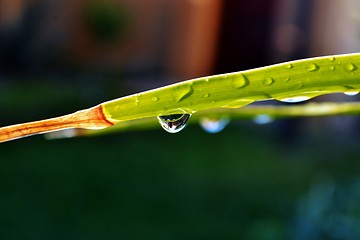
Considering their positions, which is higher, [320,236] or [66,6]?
[66,6]

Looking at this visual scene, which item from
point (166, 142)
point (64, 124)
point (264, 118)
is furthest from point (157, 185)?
point (64, 124)

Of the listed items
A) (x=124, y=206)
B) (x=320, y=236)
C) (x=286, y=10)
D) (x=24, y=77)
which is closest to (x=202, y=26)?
(x=286, y=10)

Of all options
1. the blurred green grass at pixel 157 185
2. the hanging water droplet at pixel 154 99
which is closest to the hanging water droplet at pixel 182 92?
the hanging water droplet at pixel 154 99

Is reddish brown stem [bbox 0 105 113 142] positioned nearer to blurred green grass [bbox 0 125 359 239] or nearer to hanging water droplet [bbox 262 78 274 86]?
hanging water droplet [bbox 262 78 274 86]

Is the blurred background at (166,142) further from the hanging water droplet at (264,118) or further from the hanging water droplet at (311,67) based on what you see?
the hanging water droplet at (311,67)

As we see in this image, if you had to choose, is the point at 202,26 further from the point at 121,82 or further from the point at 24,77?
the point at 24,77

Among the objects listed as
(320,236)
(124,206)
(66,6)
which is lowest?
(320,236)

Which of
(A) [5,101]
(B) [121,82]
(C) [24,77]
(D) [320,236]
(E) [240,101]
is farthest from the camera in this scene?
(C) [24,77]

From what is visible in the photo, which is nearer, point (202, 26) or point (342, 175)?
point (342, 175)
